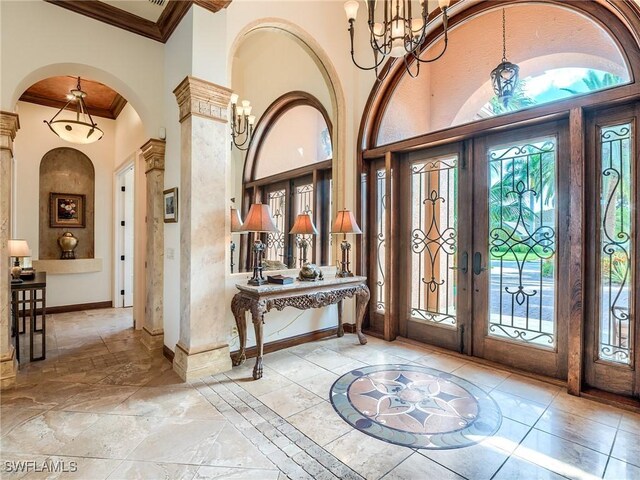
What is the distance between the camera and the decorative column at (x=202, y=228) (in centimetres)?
298

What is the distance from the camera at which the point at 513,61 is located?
11.0 ft

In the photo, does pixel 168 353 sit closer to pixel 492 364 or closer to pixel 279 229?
pixel 279 229

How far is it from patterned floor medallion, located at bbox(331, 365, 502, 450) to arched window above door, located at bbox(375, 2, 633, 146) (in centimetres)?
269

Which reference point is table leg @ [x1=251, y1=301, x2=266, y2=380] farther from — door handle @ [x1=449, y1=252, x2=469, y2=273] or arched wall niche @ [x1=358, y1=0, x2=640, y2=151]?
arched wall niche @ [x1=358, y1=0, x2=640, y2=151]

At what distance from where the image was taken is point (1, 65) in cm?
285

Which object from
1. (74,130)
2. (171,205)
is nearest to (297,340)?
(171,205)

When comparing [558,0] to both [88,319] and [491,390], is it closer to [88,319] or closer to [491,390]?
[491,390]

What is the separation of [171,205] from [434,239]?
295 cm

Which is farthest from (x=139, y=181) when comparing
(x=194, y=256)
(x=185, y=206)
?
(x=194, y=256)

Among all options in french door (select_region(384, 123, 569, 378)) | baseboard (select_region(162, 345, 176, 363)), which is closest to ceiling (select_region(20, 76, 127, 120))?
baseboard (select_region(162, 345, 176, 363))

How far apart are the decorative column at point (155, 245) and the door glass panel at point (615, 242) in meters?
4.35

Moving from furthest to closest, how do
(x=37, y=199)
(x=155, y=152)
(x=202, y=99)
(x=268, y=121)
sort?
(x=268, y=121) → (x=37, y=199) → (x=155, y=152) → (x=202, y=99)

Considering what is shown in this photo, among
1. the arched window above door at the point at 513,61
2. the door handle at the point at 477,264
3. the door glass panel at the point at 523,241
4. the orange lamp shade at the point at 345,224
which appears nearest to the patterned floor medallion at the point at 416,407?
the door glass panel at the point at 523,241

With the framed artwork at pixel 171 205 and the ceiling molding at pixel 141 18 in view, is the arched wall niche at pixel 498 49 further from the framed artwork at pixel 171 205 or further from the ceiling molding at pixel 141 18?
the framed artwork at pixel 171 205
